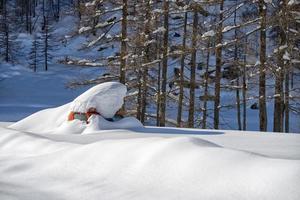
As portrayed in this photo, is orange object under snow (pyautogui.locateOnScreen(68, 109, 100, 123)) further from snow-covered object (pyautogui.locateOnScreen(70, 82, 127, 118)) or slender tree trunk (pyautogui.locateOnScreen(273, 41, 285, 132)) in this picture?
slender tree trunk (pyautogui.locateOnScreen(273, 41, 285, 132))

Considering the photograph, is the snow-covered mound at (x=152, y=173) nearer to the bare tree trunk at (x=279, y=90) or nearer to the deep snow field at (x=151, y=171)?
the deep snow field at (x=151, y=171)

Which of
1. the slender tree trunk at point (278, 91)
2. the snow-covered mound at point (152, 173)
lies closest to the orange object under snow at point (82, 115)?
the snow-covered mound at point (152, 173)

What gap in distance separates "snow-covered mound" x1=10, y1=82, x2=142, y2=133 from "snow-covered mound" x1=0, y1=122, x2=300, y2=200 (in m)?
3.09

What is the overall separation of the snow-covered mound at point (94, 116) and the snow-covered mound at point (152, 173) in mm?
3086

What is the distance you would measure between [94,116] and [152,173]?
470 cm

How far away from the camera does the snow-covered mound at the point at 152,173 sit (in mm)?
2889

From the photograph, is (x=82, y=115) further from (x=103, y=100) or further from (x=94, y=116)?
(x=103, y=100)

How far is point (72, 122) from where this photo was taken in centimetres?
799

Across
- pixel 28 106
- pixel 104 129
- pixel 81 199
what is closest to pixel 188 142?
pixel 81 199

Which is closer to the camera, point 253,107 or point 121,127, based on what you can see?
point 121,127

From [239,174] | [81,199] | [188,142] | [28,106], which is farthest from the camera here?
[28,106]

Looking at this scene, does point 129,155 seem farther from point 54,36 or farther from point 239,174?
point 54,36

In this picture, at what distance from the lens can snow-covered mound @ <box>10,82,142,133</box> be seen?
25.9 feet

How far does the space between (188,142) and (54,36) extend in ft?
190
